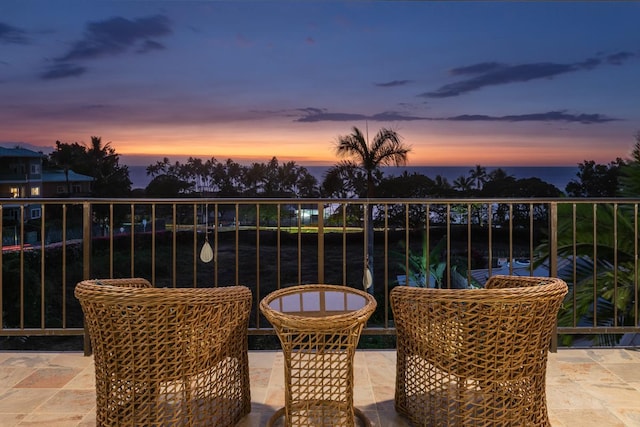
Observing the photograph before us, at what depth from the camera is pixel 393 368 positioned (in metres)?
3.07

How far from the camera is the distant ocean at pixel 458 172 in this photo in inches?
412

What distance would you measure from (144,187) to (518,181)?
9.49 meters

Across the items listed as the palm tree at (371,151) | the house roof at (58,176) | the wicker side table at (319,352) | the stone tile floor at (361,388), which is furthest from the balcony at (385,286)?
the house roof at (58,176)

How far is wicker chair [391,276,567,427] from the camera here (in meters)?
1.93

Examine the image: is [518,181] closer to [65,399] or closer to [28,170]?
[65,399]

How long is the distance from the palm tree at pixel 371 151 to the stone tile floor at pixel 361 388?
370 inches

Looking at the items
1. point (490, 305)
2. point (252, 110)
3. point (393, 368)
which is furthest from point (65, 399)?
point (252, 110)

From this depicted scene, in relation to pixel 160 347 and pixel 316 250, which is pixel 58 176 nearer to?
pixel 316 250

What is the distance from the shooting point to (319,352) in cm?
203

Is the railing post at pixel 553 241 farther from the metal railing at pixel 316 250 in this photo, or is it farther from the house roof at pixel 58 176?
the house roof at pixel 58 176

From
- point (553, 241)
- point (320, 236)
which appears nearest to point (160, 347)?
point (320, 236)

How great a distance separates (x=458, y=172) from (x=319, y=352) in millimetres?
10379

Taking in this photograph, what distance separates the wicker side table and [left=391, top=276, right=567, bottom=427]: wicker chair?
26 cm

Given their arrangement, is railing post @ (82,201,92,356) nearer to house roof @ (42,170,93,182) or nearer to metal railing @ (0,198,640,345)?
metal railing @ (0,198,640,345)
